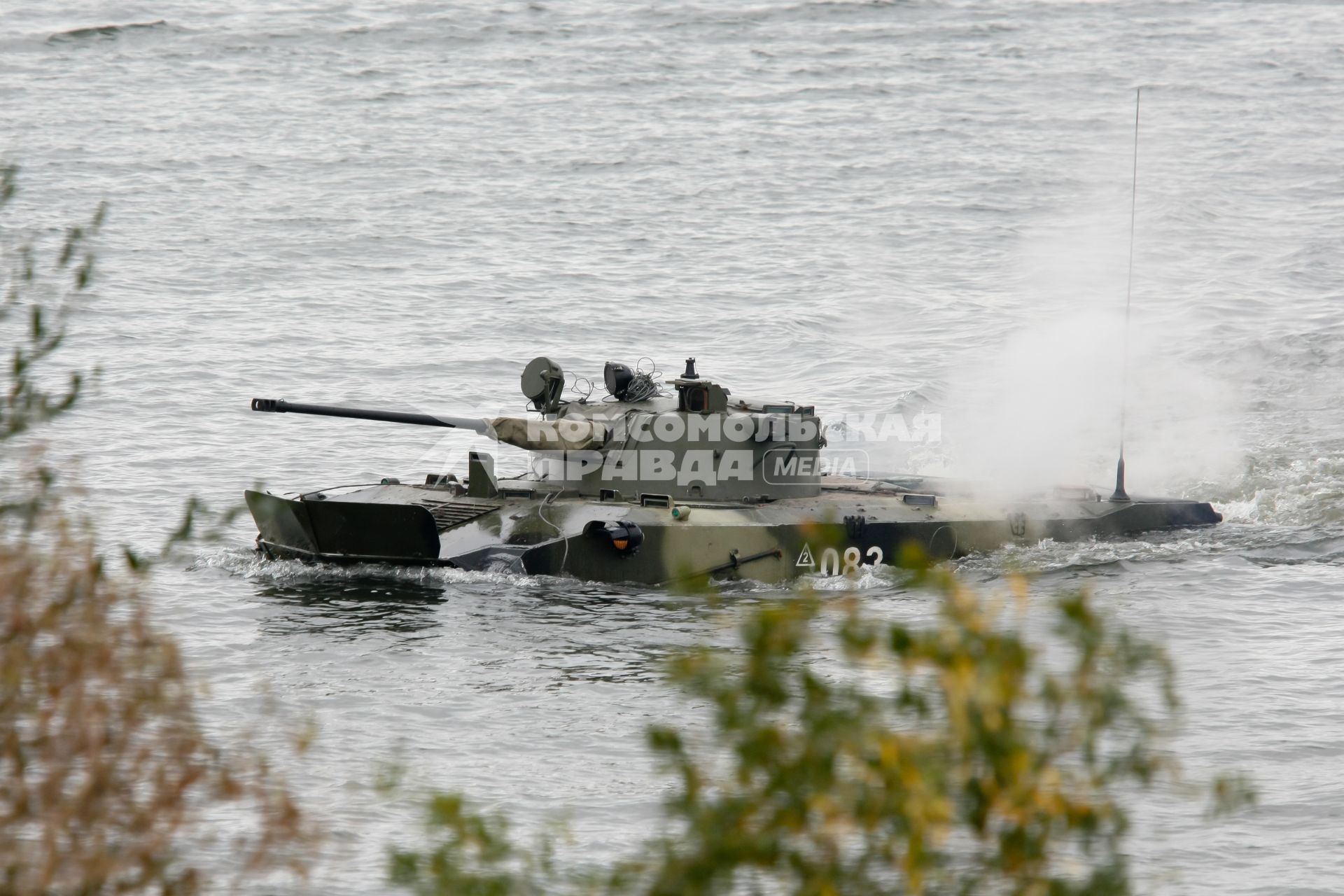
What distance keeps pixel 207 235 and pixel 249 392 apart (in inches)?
384

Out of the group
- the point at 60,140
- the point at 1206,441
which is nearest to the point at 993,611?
the point at 1206,441

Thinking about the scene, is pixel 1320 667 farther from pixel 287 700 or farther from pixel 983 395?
pixel 983 395

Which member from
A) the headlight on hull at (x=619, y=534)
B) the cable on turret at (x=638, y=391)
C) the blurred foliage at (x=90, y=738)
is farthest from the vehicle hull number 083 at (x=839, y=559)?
the blurred foliage at (x=90, y=738)

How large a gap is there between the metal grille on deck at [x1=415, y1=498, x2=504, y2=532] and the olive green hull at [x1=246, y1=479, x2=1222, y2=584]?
Answer: 17mm

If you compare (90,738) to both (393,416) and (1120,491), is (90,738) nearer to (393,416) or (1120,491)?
(393,416)

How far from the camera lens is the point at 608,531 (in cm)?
1680

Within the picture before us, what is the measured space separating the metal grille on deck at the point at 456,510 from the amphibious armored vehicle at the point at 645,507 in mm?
24

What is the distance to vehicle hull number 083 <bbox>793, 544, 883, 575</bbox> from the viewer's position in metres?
18.0

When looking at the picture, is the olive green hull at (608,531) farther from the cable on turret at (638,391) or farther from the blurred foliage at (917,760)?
the blurred foliage at (917,760)

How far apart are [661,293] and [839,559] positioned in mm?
17835

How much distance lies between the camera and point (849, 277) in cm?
3650

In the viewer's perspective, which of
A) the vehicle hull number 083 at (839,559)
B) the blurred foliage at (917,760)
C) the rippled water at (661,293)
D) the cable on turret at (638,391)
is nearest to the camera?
the blurred foliage at (917,760)

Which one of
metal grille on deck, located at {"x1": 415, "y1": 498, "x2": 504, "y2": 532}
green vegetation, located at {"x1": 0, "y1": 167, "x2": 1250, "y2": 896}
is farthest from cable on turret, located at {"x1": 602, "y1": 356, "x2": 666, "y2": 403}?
green vegetation, located at {"x1": 0, "y1": 167, "x2": 1250, "y2": 896}

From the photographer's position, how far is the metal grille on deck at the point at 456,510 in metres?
17.8
